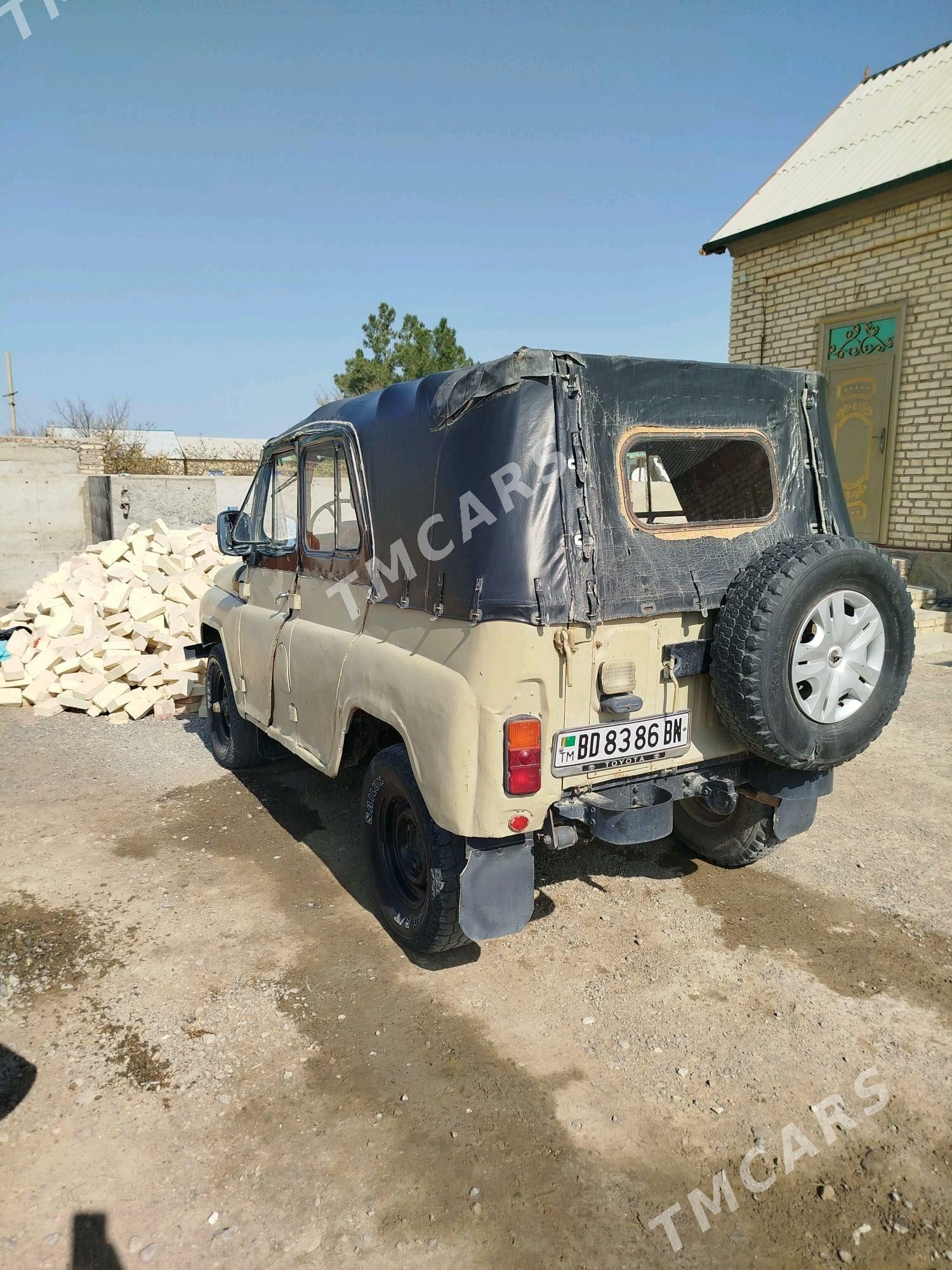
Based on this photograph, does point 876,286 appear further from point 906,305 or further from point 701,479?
point 701,479

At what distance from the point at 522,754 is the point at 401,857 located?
110 centimetres

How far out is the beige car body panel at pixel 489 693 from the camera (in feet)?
9.05

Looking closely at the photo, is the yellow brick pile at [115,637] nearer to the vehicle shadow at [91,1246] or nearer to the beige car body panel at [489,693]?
the beige car body panel at [489,693]

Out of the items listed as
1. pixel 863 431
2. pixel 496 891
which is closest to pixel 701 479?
pixel 496 891

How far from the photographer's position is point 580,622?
9.27 feet

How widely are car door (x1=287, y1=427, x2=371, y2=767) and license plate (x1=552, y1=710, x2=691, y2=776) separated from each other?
124 centimetres

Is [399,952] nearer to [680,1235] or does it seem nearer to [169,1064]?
[169,1064]

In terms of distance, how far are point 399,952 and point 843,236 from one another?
1087 cm

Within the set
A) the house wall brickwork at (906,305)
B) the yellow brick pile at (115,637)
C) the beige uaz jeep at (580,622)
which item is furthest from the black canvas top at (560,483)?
the house wall brickwork at (906,305)

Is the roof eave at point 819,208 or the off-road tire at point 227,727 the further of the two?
the roof eave at point 819,208

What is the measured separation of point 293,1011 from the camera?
10.3 ft

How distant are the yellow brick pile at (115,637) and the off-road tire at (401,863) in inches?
155

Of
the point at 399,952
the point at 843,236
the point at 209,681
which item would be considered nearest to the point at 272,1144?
the point at 399,952

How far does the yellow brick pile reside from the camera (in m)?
7.55
